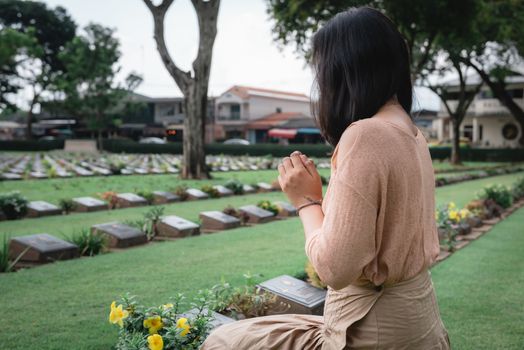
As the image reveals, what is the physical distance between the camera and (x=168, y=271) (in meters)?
4.86

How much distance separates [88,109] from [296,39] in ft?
70.1

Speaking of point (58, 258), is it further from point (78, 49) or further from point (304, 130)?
point (304, 130)

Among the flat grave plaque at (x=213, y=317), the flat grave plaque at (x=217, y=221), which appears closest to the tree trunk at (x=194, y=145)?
the flat grave plaque at (x=217, y=221)

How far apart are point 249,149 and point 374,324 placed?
106 feet

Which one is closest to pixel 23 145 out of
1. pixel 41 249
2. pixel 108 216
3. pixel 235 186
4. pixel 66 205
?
pixel 235 186

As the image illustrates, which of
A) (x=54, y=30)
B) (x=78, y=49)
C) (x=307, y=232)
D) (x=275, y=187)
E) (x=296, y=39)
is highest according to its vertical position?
(x=54, y=30)

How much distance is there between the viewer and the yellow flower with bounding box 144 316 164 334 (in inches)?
94.0

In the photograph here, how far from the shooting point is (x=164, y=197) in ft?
33.7

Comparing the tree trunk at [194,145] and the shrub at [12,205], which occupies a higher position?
the tree trunk at [194,145]

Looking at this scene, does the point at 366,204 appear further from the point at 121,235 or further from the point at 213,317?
the point at 121,235

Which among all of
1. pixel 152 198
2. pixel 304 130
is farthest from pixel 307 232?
pixel 304 130

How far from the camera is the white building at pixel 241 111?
152 feet

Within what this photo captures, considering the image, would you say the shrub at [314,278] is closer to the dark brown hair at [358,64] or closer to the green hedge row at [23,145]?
the dark brown hair at [358,64]

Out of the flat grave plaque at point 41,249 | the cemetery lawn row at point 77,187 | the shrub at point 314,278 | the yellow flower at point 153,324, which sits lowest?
the cemetery lawn row at point 77,187
